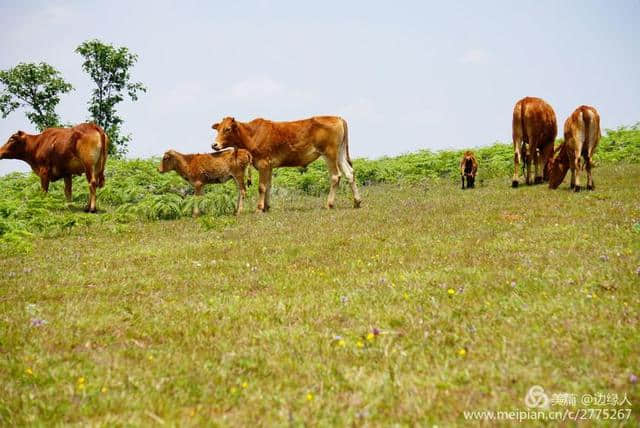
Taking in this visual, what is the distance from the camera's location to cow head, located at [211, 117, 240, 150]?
18.4 m

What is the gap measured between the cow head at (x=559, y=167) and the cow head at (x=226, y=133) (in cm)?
1083

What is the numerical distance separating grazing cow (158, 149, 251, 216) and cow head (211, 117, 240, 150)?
0.59 meters

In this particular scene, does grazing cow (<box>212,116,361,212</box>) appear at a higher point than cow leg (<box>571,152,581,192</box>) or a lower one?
higher

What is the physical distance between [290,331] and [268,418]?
1.79 metres

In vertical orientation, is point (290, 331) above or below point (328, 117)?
below

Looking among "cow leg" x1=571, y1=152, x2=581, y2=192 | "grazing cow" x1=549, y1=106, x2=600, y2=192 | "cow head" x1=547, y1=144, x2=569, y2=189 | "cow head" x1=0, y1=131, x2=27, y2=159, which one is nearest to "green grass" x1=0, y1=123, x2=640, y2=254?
"cow head" x1=0, y1=131, x2=27, y2=159

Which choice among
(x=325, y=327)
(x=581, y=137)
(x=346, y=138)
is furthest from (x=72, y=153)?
(x=581, y=137)

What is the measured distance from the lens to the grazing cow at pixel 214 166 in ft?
62.6

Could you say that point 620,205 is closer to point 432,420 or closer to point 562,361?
point 562,361

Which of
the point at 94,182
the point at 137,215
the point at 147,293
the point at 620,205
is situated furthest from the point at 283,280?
the point at 94,182

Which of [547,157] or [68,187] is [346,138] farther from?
[68,187]

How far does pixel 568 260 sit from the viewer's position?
7762 millimetres

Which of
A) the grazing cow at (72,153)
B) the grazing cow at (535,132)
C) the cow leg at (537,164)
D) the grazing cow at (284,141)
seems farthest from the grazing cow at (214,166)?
the cow leg at (537,164)

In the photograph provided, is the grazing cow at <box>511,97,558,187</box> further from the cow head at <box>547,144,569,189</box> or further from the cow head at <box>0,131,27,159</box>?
the cow head at <box>0,131,27,159</box>
